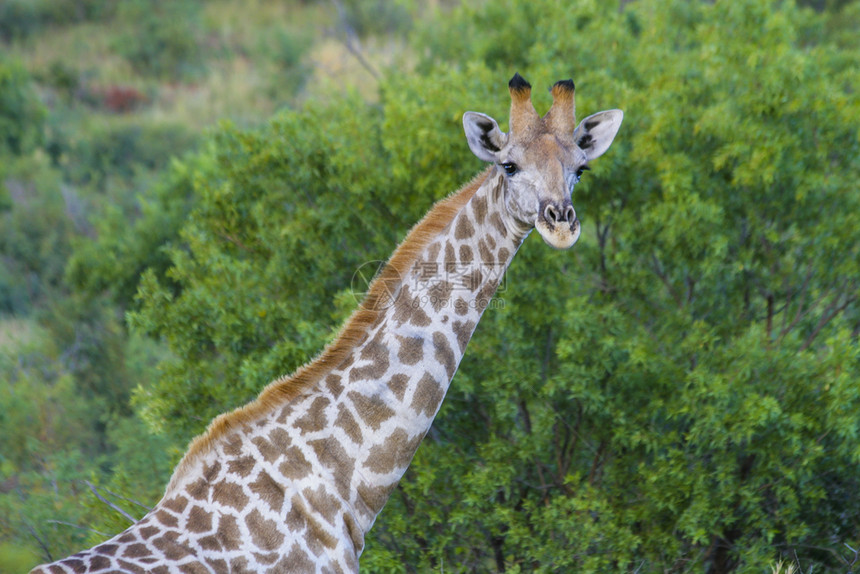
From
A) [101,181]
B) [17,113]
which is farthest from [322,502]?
[17,113]

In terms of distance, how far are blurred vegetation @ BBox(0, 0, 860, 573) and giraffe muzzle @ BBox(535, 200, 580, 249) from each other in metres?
2.83

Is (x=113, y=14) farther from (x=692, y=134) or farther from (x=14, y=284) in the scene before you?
(x=692, y=134)

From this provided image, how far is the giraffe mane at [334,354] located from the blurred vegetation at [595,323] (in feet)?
7.47

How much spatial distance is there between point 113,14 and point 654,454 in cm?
4258

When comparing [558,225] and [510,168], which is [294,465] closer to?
[558,225]

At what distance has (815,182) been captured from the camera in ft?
25.7

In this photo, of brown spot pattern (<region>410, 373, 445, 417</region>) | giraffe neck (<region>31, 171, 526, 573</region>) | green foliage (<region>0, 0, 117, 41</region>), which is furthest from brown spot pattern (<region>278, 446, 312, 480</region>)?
green foliage (<region>0, 0, 117, 41</region>)

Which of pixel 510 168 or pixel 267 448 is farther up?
pixel 510 168

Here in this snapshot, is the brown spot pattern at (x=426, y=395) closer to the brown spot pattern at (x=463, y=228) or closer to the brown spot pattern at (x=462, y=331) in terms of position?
the brown spot pattern at (x=462, y=331)

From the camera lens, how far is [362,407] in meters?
4.82

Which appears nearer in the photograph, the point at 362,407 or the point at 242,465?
the point at 242,465

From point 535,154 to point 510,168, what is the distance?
7.1 inches

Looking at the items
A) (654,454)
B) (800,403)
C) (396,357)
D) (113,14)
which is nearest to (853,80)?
(800,403)

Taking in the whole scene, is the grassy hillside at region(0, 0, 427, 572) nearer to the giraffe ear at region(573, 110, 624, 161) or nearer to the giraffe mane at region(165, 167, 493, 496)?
the giraffe mane at region(165, 167, 493, 496)
